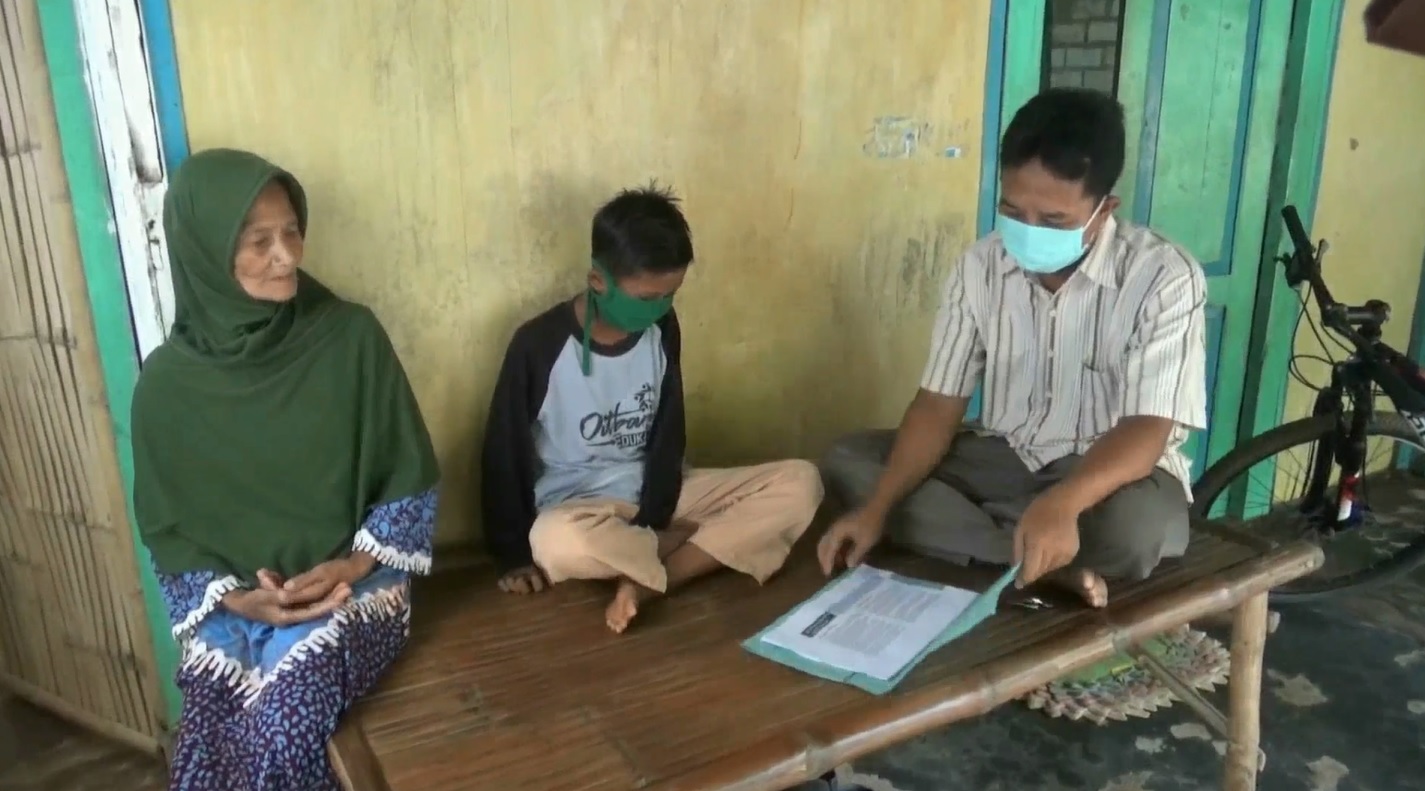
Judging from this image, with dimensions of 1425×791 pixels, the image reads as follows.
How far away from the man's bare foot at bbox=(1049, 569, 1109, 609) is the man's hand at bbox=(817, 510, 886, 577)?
32cm

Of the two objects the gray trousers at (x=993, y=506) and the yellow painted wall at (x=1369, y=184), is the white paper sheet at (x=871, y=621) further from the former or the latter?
the yellow painted wall at (x=1369, y=184)

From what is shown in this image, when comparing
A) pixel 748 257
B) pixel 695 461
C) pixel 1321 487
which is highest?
pixel 748 257

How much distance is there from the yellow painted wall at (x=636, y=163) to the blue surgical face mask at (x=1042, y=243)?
0.56m

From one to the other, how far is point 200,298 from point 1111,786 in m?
1.74

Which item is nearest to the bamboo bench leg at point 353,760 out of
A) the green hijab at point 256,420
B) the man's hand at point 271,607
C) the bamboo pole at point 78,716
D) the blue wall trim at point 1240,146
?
the man's hand at point 271,607

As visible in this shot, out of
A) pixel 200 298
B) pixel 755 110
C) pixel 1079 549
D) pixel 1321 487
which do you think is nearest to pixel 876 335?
pixel 755 110

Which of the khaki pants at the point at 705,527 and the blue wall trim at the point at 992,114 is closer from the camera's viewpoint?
the khaki pants at the point at 705,527

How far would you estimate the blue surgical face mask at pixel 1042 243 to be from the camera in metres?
1.68

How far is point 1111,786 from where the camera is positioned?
1.94 m

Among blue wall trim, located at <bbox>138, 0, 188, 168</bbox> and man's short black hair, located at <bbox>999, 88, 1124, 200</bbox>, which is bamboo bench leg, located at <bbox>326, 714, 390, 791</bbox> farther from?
man's short black hair, located at <bbox>999, 88, 1124, 200</bbox>

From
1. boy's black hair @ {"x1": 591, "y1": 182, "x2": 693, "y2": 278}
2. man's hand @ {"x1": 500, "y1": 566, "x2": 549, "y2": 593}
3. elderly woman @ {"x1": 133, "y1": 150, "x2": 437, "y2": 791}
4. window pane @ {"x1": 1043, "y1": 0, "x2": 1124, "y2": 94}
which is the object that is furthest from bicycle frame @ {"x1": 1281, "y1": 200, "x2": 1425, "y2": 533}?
elderly woman @ {"x1": 133, "y1": 150, "x2": 437, "y2": 791}

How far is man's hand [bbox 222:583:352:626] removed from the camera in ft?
4.74

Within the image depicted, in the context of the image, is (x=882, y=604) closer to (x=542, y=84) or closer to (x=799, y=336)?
(x=799, y=336)

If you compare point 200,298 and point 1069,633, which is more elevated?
point 200,298
